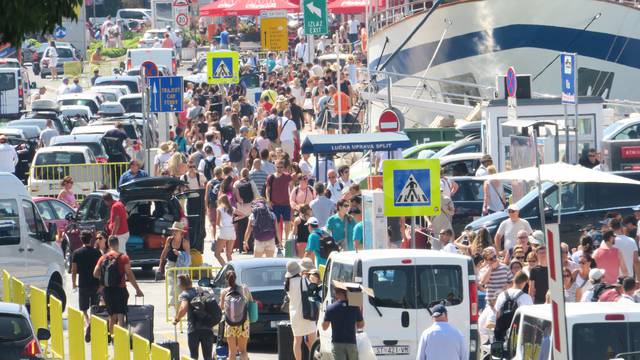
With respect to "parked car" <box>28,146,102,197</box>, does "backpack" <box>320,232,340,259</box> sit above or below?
below

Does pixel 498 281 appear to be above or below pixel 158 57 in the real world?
below

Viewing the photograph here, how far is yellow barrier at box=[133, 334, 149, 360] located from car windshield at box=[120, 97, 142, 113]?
1456 inches

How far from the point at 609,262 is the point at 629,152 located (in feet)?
25.7

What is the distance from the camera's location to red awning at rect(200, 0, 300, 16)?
5950 cm

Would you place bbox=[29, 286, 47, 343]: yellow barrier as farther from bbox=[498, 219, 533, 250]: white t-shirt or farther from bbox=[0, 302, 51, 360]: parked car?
bbox=[498, 219, 533, 250]: white t-shirt

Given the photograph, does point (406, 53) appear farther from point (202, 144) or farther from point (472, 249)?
point (472, 249)

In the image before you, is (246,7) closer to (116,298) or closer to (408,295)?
(116,298)

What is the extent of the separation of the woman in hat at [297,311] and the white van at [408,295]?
129cm

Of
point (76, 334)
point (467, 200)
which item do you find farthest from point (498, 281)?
point (467, 200)

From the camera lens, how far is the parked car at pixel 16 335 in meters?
16.4

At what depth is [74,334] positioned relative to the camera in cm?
1798

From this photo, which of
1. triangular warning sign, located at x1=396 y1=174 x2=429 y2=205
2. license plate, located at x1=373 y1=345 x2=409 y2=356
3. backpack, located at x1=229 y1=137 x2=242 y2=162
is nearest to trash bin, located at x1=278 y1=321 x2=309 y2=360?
license plate, located at x1=373 y1=345 x2=409 y2=356

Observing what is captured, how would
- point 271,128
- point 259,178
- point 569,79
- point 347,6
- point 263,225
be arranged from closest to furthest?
point 569,79 < point 263,225 < point 259,178 < point 271,128 < point 347,6

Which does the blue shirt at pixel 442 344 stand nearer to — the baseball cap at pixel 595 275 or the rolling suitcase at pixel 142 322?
the baseball cap at pixel 595 275
